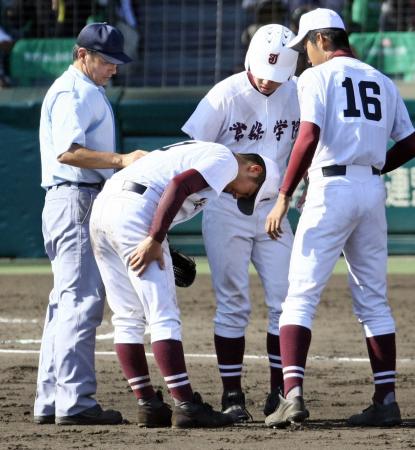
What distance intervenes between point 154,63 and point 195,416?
925 centimetres

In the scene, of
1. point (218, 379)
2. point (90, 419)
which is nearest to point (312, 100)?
point (90, 419)

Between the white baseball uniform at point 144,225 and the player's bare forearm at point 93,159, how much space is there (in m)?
0.08

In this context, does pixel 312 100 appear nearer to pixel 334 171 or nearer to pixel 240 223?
pixel 334 171

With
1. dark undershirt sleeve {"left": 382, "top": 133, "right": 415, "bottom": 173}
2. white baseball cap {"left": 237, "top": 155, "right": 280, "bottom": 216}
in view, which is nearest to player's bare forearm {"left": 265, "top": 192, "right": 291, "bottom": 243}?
white baseball cap {"left": 237, "top": 155, "right": 280, "bottom": 216}

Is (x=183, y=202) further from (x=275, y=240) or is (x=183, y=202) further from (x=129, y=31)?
(x=129, y=31)

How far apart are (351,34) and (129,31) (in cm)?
258

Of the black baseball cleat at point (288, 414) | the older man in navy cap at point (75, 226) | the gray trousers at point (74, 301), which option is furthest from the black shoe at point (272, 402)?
the gray trousers at point (74, 301)

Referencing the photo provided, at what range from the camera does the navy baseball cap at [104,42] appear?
563 cm

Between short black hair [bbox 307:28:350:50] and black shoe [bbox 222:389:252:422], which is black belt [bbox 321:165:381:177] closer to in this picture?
short black hair [bbox 307:28:350:50]

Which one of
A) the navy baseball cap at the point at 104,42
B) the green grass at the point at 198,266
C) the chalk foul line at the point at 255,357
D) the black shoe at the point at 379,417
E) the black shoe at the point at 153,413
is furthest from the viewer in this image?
the green grass at the point at 198,266

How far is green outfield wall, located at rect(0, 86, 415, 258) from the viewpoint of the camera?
40.7 ft

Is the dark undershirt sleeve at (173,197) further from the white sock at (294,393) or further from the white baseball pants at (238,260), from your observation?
the white sock at (294,393)

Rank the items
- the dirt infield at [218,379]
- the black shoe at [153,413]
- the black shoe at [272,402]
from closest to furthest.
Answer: the dirt infield at [218,379] → the black shoe at [153,413] → the black shoe at [272,402]

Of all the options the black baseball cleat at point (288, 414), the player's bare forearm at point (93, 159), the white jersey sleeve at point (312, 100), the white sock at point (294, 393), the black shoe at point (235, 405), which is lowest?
the black shoe at point (235, 405)
